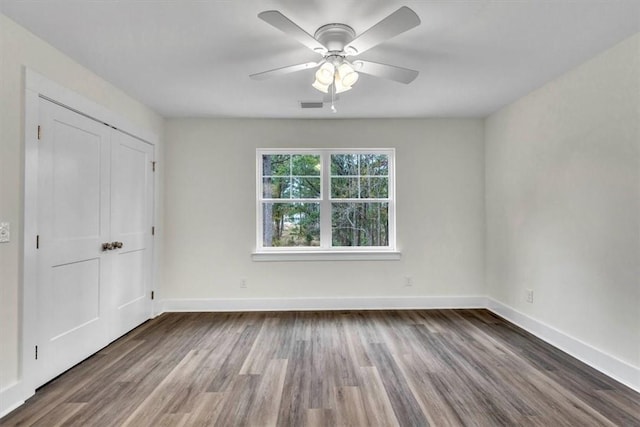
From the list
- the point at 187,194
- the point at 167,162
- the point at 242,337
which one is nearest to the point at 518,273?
the point at 242,337

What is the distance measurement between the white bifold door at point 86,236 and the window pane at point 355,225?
88.1 inches

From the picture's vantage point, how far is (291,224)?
13.8ft

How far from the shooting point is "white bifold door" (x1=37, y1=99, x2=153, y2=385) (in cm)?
232

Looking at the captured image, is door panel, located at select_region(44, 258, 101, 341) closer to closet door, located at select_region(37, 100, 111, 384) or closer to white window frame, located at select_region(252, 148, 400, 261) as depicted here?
closet door, located at select_region(37, 100, 111, 384)

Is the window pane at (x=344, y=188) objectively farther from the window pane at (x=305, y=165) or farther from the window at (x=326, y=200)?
the window pane at (x=305, y=165)

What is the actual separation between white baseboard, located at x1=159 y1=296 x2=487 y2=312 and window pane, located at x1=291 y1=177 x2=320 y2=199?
1.31 m

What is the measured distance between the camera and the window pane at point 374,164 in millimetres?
4227

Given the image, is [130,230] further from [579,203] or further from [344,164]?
[579,203]

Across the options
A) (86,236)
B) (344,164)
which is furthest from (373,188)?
(86,236)

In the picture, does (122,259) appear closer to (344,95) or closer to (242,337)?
(242,337)

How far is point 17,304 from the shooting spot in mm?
2074

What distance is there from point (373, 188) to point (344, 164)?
0.49m

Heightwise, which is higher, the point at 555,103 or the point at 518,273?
the point at 555,103

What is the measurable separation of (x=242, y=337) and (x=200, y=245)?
4.59ft
